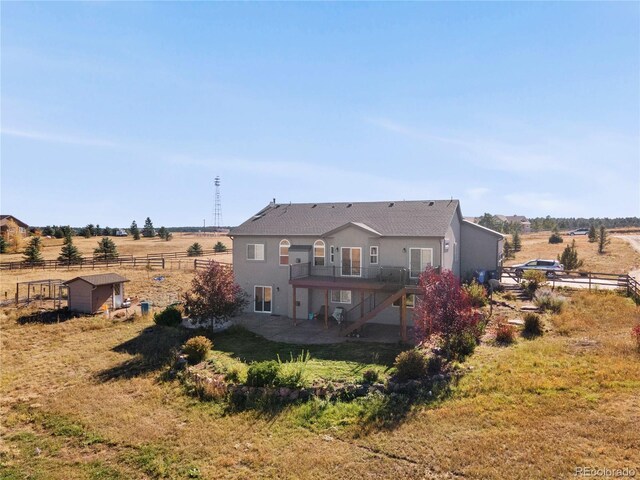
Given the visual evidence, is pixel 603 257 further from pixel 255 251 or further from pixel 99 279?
pixel 99 279

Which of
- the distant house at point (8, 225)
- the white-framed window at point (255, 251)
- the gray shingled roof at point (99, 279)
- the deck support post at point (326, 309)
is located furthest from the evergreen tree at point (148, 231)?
the deck support post at point (326, 309)

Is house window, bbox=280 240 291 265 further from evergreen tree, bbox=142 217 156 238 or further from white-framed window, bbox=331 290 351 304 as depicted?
evergreen tree, bbox=142 217 156 238

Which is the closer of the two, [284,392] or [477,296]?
[284,392]

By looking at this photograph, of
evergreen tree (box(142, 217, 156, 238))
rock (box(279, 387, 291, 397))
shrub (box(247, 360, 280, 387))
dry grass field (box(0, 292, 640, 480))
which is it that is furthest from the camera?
evergreen tree (box(142, 217, 156, 238))

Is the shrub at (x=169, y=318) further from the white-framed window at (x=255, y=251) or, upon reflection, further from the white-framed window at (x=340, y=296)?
the white-framed window at (x=340, y=296)

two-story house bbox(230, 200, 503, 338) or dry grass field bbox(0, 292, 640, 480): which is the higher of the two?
two-story house bbox(230, 200, 503, 338)

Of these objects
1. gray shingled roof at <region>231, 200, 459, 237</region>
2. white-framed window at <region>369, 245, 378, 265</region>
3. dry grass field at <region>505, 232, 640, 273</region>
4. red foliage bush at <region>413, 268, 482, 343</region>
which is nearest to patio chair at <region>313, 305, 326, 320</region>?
white-framed window at <region>369, 245, 378, 265</region>

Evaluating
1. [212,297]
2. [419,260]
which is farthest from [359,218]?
[212,297]

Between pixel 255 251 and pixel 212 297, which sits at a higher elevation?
pixel 255 251
